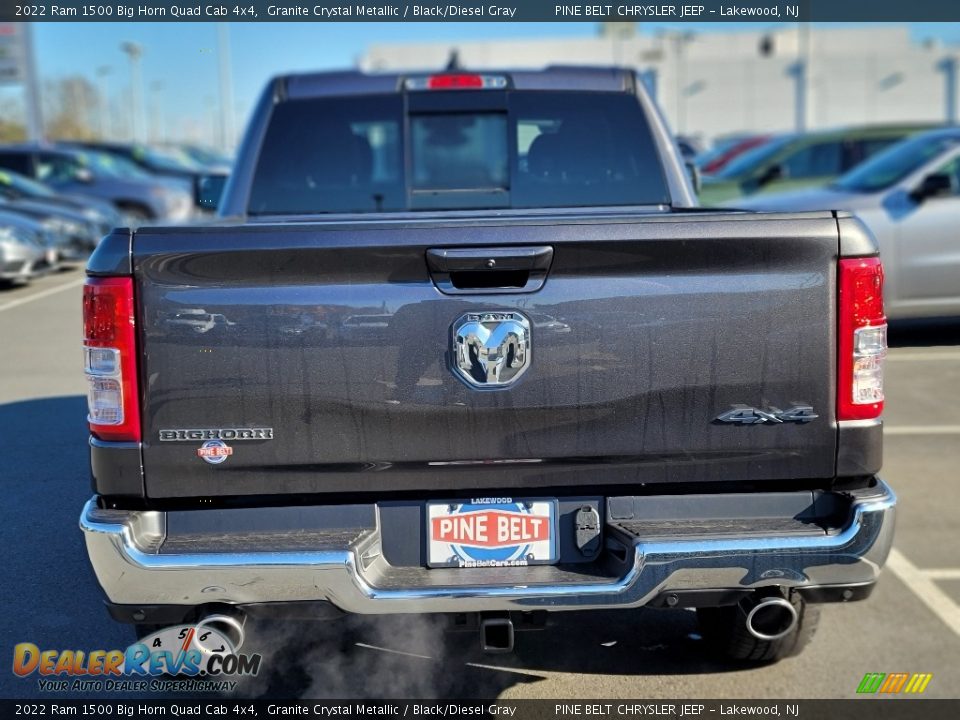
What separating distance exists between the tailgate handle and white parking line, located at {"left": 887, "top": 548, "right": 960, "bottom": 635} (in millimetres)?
2272

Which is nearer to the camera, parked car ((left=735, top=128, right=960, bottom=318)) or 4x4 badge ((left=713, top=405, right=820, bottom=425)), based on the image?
4x4 badge ((left=713, top=405, right=820, bottom=425))

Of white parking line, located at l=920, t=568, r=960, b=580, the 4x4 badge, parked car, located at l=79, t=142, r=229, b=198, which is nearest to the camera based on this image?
the 4x4 badge

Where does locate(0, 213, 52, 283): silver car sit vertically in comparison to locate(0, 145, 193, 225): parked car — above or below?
below

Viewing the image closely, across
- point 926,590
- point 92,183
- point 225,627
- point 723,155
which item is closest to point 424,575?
point 225,627

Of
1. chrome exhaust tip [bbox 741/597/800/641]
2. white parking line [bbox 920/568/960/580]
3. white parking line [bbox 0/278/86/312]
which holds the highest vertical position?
chrome exhaust tip [bbox 741/597/800/641]

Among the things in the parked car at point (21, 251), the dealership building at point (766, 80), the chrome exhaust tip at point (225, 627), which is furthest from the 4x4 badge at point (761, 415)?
the dealership building at point (766, 80)

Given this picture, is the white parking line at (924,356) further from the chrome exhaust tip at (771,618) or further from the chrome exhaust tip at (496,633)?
the chrome exhaust tip at (496,633)

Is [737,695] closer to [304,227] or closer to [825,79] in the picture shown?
[304,227]

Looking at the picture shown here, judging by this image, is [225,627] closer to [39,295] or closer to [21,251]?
[39,295]

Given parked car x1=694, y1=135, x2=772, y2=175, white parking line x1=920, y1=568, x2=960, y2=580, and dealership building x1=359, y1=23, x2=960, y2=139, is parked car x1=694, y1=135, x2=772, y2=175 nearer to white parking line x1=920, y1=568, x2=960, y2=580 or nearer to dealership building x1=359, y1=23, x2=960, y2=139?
white parking line x1=920, y1=568, x2=960, y2=580

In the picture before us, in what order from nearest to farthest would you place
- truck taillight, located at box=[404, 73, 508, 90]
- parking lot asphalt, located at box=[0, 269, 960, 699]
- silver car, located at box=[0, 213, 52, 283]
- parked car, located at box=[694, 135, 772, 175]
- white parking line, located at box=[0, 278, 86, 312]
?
parking lot asphalt, located at box=[0, 269, 960, 699], truck taillight, located at box=[404, 73, 508, 90], white parking line, located at box=[0, 278, 86, 312], silver car, located at box=[0, 213, 52, 283], parked car, located at box=[694, 135, 772, 175]

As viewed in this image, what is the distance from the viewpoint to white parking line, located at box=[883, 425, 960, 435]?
7059mm

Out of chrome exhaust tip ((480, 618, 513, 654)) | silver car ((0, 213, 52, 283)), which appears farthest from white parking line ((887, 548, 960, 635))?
silver car ((0, 213, 52, 283))

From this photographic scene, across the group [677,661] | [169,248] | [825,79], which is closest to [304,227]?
[169,248]
